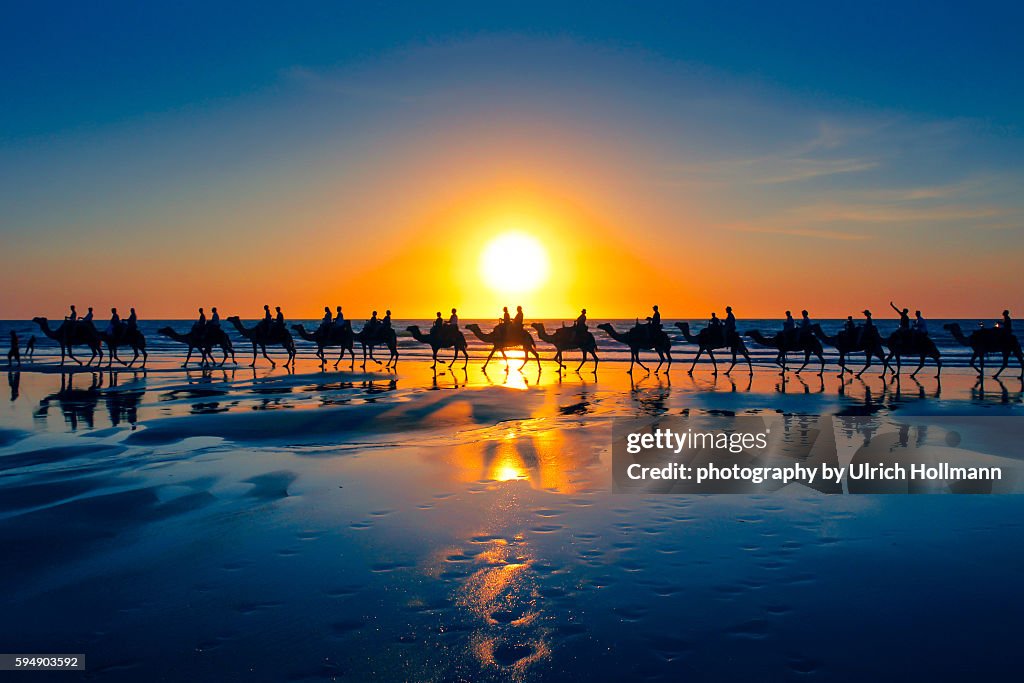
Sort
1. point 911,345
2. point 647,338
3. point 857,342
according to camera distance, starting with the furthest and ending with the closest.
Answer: point 647,338 < point 857,342 < point 911,345

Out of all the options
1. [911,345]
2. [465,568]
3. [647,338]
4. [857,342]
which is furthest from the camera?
[647,338]

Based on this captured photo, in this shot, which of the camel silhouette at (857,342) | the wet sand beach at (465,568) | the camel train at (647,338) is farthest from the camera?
the camel silhouette at (857,342)

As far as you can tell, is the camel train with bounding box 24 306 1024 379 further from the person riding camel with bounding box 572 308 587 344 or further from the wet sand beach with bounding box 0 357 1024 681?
the wet sand beach with bounding box 0 357 1024 681

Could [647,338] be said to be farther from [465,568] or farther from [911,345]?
[465,568]

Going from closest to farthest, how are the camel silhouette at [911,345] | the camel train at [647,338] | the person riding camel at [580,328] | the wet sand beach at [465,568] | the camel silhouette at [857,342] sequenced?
the wet sand beach at [465,568], the camel silhouette at [911,345], the camel train at [647,338], the camel silhouette at [857,342], the person riding camel at [580,328]

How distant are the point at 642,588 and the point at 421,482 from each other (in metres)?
3.87

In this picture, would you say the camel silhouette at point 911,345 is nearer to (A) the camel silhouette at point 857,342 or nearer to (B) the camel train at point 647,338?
(B) the camel train at point 647,338

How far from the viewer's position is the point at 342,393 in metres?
18.8

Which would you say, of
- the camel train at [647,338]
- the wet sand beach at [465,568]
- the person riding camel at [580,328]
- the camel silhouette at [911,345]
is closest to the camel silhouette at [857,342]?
the camel train at [647,338]

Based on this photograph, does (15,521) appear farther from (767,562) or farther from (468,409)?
(468,409)

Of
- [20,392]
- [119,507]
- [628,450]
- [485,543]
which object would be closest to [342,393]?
[20,392]

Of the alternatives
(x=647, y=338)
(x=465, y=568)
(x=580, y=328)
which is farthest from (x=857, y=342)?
(x=465, y=568)

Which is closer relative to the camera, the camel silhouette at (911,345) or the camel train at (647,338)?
the camel silhouette at (911,345)

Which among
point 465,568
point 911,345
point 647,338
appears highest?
point 647,338
